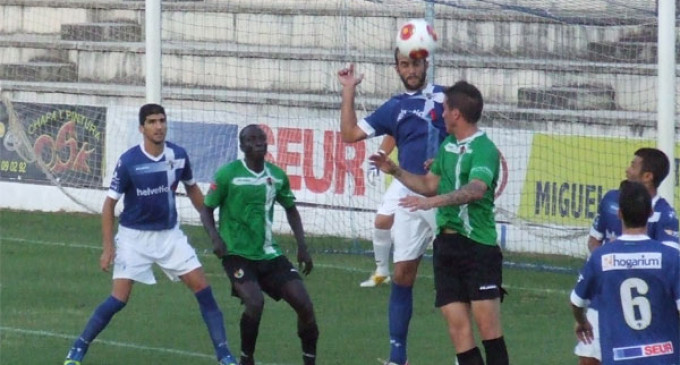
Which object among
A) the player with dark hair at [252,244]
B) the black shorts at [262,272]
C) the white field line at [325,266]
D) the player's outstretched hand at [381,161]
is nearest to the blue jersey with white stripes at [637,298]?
the player's outstretched hand at [381,161]

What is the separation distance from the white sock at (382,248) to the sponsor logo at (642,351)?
6.15 meters

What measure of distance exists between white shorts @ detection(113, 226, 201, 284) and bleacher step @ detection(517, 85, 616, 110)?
24.9ft

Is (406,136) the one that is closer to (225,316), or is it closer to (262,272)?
(262,272)

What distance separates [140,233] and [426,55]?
2.40 meters

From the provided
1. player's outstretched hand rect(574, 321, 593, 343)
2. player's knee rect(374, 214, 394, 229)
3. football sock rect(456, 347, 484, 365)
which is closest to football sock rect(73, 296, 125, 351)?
football sock rect(456, 347, 484, 365)

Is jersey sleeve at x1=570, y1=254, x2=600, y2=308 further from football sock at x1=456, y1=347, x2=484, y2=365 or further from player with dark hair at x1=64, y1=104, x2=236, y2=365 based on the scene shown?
player with dark hair at x1=64, y1=104, x2=236, y2=365

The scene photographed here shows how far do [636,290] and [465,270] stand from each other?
152 centimetres

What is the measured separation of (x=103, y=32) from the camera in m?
22.5

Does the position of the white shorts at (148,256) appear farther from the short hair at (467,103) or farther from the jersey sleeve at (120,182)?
the short hair at (467,103)

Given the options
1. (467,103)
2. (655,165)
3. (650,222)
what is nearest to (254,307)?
(467,103)

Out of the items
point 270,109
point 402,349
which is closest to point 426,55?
point 402,349

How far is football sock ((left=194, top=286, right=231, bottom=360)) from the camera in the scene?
384 inches

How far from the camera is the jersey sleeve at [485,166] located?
821cm

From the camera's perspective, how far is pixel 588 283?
7.27 m
